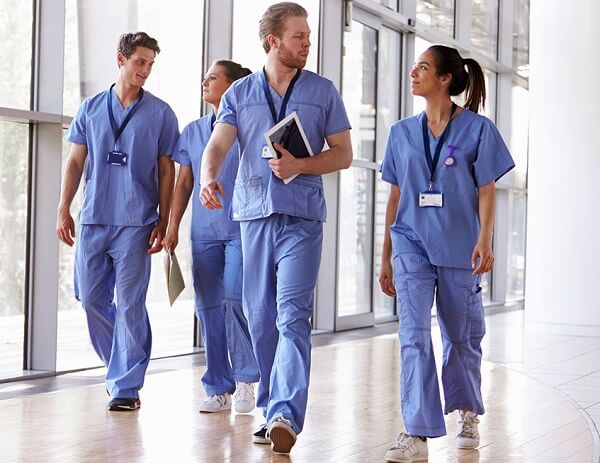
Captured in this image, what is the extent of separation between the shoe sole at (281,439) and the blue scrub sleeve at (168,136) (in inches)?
57.7

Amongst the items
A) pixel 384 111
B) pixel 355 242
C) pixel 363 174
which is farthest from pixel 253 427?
pixel 384 111

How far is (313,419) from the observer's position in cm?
412

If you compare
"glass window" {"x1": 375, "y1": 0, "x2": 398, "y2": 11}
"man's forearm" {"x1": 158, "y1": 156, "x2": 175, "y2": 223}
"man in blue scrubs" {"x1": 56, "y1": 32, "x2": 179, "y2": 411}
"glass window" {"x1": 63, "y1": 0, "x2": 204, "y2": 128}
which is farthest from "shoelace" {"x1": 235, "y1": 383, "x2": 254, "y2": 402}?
"glass window" {"x1": 375, "y1": 0, "x2": 398, "y2": 11}

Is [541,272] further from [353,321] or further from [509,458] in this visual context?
[509,458]

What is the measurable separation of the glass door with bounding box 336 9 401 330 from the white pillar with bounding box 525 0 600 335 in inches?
50.5

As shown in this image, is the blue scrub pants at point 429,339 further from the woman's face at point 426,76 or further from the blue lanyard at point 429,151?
the woman's face at point 426,76

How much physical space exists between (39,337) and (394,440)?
7.54 ft

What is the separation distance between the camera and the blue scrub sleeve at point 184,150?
4312 mm

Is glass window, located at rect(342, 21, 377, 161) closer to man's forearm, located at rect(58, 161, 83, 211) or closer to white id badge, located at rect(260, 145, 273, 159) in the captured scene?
man's forearm, located at rect(58, 161, 83, 211)

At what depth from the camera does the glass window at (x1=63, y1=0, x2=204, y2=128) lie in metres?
5.65

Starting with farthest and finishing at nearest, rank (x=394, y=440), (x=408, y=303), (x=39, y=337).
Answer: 1. (x=39, y=337)
2. (x=394, y=440)
3. (x=408, y=303)

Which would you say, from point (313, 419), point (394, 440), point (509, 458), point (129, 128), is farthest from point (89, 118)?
point (509, 458)

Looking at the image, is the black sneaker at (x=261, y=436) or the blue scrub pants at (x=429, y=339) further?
the black sneaker at (x=261, y=436)

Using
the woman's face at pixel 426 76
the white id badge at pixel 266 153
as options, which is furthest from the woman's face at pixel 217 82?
the woman's face at pixel 426 76
